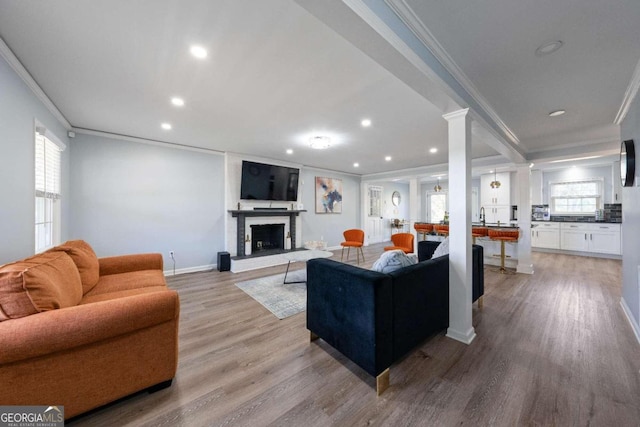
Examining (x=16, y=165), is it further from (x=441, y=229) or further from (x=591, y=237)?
(x=591, y=237)

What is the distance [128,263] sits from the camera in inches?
110

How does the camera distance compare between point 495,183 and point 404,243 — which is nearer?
point 404,243

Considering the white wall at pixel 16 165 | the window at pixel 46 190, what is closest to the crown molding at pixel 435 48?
the white wall at pixel 16 165

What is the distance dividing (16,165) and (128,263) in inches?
51.0

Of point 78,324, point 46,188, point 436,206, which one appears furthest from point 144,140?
point 436,206

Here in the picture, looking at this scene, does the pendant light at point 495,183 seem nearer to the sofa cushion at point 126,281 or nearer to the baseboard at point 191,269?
the baseboard at point 191,269

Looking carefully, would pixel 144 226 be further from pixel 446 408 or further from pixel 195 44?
pixel 446 408

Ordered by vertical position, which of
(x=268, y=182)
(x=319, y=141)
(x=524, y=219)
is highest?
(x=319, y=141)

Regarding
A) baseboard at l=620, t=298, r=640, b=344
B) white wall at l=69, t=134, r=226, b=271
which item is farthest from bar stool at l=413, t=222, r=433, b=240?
white wall at l=69, t=134, r=226, b=271

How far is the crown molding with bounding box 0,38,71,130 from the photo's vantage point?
181 centimetres

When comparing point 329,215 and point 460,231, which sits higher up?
point 329,215

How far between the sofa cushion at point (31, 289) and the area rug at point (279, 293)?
5.99 feet

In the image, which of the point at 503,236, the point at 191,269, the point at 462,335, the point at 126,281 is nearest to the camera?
the point at 462,335

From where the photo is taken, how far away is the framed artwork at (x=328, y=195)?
680 cm
